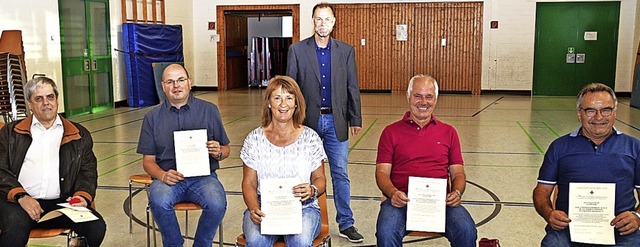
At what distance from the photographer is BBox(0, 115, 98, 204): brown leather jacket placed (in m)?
3.05

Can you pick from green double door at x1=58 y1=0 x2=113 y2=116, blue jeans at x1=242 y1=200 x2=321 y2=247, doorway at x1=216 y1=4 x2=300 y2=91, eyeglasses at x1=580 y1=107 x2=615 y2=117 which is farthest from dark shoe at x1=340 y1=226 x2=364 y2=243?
doorway at x1=216 y1=4 x2=300 y2=91

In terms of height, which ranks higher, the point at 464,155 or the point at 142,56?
the point at 142,56

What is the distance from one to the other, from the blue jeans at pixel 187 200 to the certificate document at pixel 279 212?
0.62 metres

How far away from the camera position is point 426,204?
2852 millimetres

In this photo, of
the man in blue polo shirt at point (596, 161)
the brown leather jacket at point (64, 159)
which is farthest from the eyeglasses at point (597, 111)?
the brown leather jacket at point (64, 159)

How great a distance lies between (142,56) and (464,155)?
8.15 meters

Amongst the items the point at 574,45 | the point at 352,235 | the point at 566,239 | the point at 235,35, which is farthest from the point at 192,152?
the point at 235,35

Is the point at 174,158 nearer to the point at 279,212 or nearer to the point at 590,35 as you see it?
the point at 279,212

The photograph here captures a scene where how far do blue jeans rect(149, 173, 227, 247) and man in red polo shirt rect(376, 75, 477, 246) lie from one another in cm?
90

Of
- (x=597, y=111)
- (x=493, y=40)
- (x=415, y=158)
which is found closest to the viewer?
(x=597, y=111)

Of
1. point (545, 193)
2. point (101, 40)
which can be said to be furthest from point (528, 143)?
point (101, 40)

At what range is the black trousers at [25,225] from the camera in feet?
9.59

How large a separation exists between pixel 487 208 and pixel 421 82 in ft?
6.87

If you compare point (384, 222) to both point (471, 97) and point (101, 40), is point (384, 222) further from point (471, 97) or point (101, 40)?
point (471, 97)
